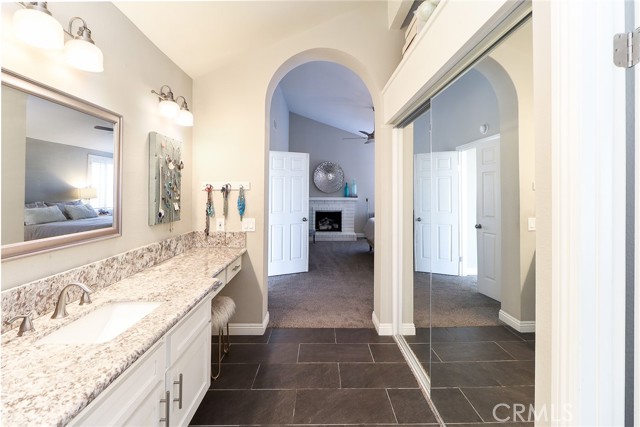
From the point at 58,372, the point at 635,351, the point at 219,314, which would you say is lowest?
the point at 219,314

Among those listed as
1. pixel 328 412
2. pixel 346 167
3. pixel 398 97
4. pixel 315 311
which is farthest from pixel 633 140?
pixel 346 167

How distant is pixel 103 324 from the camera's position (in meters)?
1.23

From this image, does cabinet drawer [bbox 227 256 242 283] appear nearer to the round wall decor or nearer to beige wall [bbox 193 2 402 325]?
beige wall [bbox 193 2 402 325]

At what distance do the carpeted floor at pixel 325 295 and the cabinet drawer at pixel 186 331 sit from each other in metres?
1.42

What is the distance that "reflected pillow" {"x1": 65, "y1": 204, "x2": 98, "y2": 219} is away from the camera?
129 cm

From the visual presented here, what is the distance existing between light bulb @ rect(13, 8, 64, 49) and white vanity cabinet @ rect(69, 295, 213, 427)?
1.22 metres

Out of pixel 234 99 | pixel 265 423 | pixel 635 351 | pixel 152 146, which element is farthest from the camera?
pixel 234 99

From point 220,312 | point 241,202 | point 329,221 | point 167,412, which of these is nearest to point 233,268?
point 220,312

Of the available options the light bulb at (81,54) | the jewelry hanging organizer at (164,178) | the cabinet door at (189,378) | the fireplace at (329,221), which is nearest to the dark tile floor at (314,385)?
the cabinet door at (189,378)

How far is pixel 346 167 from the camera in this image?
27.3 feet

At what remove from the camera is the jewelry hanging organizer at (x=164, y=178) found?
6.27 feet

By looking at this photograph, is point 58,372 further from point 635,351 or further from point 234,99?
point 234,99

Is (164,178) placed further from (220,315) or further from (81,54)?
(220,315)

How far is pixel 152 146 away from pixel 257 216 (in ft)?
3.28
